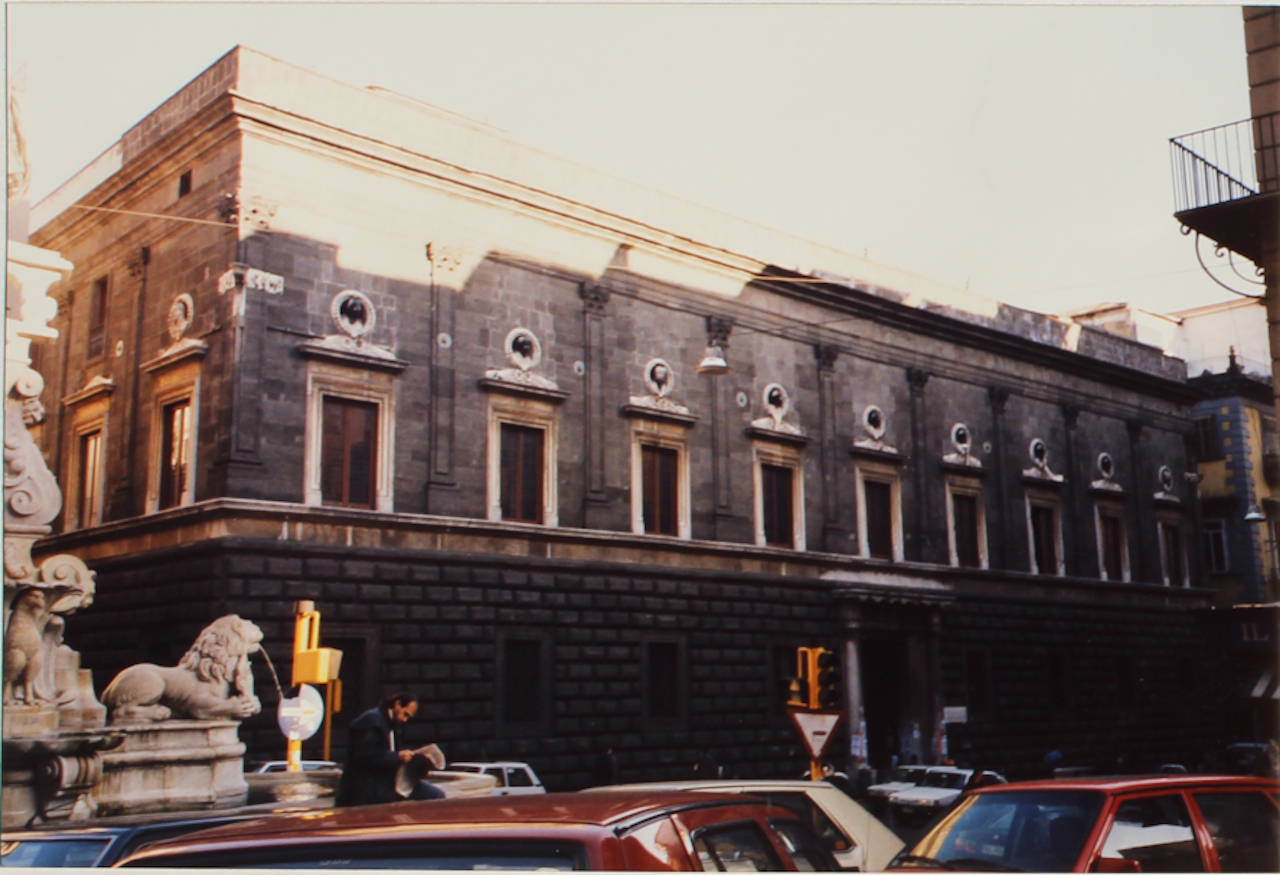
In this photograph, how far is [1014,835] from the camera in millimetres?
6375

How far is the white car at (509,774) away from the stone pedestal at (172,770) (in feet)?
19.2

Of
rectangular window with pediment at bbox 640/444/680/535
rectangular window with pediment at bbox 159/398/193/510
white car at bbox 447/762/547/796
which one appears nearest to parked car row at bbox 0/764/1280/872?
white car at bbox 447/762/547/796

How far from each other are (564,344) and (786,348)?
5.70 metres

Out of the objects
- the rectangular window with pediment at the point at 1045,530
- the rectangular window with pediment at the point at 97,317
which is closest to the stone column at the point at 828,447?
the rectangular window with pediment at the point at 1045,530

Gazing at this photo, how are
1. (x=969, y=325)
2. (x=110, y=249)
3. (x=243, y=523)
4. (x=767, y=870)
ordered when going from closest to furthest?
(x=767, y=870) → (x=243, y=523) → (x=110, y=249) → (x=969, y=325)

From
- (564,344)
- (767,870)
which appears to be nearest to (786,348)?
(564,344)

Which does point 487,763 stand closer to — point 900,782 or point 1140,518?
point 900,782

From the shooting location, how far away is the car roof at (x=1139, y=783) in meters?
6.38

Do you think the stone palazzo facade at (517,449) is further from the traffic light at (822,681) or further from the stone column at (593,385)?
the traffic light at (822,681)

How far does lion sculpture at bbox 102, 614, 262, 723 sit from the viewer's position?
10.9m

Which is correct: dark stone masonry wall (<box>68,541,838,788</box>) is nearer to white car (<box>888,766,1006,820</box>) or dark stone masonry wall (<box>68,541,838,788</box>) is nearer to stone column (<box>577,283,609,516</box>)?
stone column (<box>577,283,609,516</box>)

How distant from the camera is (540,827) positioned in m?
3.43

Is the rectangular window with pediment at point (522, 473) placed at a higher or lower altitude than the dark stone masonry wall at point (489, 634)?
higher

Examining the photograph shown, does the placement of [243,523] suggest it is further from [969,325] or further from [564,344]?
[969,325]
